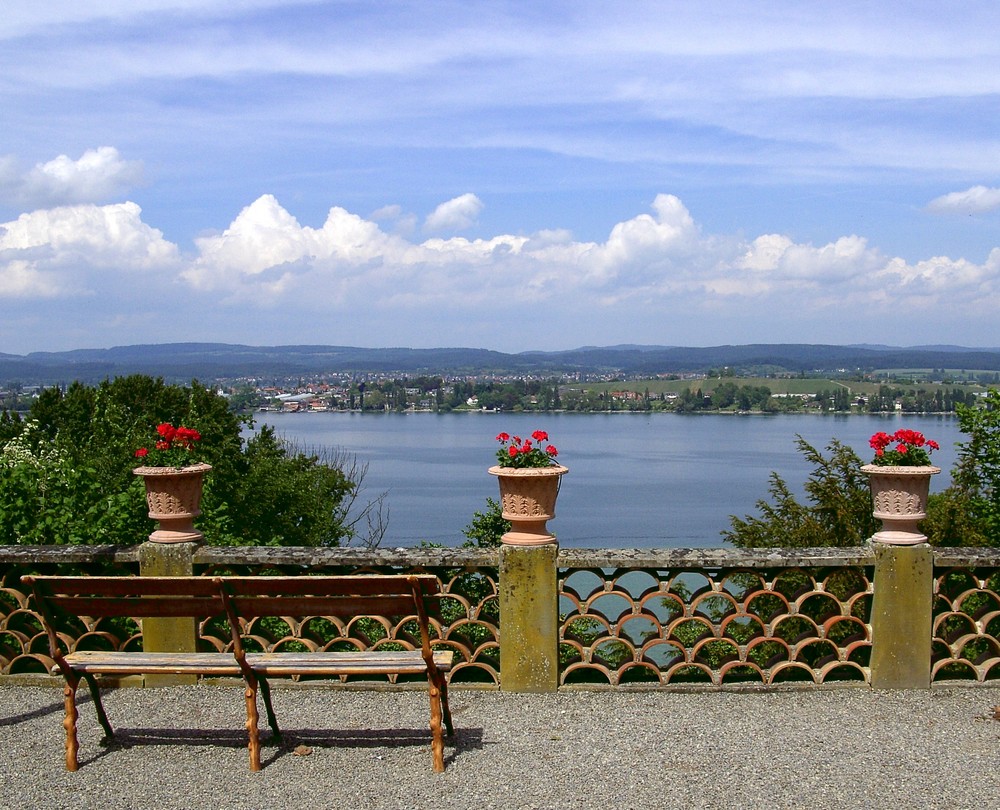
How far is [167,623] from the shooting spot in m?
6.57

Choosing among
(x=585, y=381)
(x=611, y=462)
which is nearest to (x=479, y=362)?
(x=585, y=381)

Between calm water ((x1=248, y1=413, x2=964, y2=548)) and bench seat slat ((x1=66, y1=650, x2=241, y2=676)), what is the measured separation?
1579 centimetres

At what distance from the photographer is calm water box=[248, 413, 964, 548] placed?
49178 millimetres

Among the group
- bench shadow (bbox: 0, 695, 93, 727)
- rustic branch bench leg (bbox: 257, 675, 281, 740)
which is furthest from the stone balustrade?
rustic branch bench leg (bbox: 257, 675, 281, 740)

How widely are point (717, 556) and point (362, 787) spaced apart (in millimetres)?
2580

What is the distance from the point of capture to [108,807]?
467cm

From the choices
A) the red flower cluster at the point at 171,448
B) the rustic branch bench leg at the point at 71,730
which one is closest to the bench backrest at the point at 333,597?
the rustic branch bench leg at the point at 71,730

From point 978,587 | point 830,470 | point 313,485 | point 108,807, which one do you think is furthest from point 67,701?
point 313,485

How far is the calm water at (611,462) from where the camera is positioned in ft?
161

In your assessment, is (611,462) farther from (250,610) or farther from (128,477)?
(250,610)

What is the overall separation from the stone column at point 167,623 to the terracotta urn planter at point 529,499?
6.73 ft

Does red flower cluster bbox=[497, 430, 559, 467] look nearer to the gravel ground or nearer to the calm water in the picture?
the gravel ground

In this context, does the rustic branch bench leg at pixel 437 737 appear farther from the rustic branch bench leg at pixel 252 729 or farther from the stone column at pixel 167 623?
the stone column at pixel 167 623

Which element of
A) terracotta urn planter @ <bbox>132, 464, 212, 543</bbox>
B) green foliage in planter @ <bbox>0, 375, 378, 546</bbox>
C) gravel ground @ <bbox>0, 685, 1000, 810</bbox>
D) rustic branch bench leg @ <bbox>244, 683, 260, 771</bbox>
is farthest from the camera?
green foliage in planter @ <bbox>0, 375, 378, 546</bbox>
